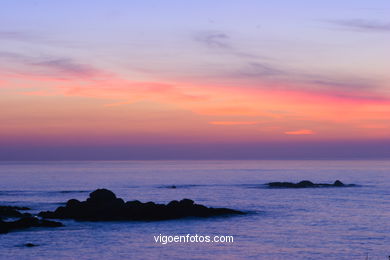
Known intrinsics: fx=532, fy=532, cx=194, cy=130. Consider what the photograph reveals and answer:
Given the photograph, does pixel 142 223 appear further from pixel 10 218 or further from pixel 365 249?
pixel 365 249

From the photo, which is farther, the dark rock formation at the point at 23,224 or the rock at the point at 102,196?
the rock at the point at 102,196

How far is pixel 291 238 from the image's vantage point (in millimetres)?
46625

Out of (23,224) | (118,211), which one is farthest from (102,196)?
(23,224)

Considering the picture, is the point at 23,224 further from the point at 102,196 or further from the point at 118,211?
the point at 102,196

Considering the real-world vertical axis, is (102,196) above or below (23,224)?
above

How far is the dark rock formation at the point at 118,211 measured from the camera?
58438mm

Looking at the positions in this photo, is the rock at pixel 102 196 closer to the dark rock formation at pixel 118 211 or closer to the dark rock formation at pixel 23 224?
the dark rock formation at pixel 118 211

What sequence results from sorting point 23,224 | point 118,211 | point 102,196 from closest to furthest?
point 23,224
point 118,211
point 102,196

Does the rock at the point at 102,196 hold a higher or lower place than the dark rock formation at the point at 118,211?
higher

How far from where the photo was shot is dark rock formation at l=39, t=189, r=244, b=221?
58.4 metres

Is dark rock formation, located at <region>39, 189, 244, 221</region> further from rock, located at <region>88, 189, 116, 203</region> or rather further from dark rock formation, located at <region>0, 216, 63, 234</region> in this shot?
dark rock formation, located at <region>0, 216, 63, 234</region>

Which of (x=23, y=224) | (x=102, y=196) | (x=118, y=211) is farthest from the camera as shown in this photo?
(x=102, y=196)

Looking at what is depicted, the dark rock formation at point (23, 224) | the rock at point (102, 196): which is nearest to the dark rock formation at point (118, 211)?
the rock at point (102, 196)

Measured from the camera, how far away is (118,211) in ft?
196
